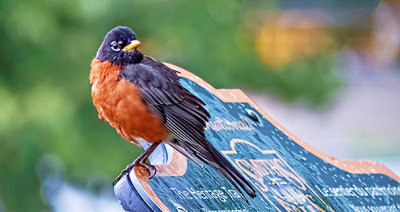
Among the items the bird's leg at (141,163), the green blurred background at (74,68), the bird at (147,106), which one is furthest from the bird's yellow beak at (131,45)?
the green blurred background at (74,68)

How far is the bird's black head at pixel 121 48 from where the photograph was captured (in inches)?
134

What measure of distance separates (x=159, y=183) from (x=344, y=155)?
10238 mm

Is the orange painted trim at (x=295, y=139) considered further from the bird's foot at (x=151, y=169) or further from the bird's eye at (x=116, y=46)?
the bird's foot at (x=151, y=169)

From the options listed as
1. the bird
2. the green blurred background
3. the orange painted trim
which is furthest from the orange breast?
the green blurred background

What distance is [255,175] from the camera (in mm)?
3580

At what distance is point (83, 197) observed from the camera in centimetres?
804

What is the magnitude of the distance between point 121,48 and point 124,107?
0.77 ft

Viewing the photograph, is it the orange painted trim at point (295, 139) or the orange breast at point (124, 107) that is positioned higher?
the orange painted trim at point (295, 139)

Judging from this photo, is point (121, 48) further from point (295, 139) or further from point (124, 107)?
point (295, 139)

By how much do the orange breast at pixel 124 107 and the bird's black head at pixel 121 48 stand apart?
36 millimetres

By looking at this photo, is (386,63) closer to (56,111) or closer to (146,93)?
(56,111)

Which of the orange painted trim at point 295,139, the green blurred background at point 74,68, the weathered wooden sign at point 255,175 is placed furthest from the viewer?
the green blurred background at point 74,68

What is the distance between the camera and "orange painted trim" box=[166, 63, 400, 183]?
12.6ft

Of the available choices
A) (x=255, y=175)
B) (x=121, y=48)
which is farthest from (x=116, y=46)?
(x=255, y=175)
